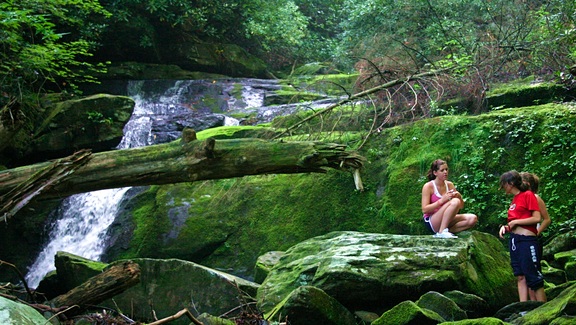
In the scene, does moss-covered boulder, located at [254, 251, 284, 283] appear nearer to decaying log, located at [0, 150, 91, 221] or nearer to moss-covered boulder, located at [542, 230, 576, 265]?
decaying log, located at [0, 150, 91, 221]

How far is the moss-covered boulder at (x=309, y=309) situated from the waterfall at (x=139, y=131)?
6.03 m

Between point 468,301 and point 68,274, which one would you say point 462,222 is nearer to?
point 468,301

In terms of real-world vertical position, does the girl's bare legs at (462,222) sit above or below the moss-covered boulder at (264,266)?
above

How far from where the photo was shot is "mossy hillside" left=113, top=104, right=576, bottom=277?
811 cm

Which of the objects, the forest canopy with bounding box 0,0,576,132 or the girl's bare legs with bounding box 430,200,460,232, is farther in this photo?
the forest canopy with bounding box 0,0,576,132

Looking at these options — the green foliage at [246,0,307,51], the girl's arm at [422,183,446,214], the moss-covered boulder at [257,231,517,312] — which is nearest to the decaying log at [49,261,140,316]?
the moss-covered boulder at [257,231,517,312]

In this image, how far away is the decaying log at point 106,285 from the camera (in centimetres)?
496

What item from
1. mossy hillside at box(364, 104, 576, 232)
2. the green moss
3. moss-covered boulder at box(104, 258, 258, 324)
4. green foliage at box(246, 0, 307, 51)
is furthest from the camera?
green foliage at box(246, 0, 307, 51)

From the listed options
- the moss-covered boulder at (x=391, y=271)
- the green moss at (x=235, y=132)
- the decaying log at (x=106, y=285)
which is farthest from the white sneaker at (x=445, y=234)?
the green moss at (x=235, y=132)

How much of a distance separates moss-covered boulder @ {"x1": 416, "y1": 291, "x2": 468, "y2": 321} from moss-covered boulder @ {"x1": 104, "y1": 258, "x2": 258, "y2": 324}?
7.15ft

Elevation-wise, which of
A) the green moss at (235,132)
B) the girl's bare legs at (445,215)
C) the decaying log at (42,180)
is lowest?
the girl's bare legs at (445,215)

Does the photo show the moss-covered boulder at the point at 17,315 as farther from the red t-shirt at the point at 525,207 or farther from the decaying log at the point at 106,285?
the red t-shirt at the point at 525,207

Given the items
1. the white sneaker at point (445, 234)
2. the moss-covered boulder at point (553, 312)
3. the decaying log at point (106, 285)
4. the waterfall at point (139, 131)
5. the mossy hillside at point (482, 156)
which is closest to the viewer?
the moss-covered boulder at point (553, 312)

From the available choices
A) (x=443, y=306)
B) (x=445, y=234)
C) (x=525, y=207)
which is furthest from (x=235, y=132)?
(x=443, y=306)
